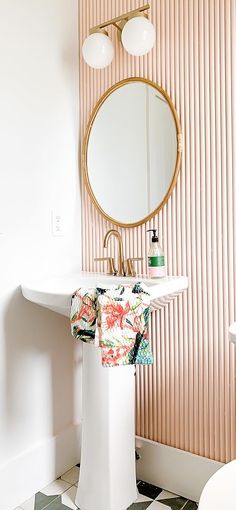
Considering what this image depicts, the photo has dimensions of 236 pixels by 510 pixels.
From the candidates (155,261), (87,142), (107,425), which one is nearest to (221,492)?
(107,425)

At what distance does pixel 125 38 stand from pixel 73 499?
6.19 feet

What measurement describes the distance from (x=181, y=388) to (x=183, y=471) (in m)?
0.33

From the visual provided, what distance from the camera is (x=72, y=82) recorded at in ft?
6.43

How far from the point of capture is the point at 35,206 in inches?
69.7

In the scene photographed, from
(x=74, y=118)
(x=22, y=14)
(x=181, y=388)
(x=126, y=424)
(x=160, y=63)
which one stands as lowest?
(x=126, y=424)

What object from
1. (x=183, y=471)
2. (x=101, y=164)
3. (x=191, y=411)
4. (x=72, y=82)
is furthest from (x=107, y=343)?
(x=72, y=82)

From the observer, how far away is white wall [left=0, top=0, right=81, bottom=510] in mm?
1643

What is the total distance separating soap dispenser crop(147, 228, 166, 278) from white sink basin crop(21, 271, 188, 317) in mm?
28

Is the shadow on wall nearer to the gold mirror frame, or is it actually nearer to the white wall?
the white wall

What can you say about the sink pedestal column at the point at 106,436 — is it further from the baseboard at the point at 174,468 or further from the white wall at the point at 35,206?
the white wall at the point at 35,206

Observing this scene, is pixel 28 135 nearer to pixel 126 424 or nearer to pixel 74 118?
pixel 74 118

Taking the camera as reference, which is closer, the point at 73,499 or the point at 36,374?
the point at 73,499

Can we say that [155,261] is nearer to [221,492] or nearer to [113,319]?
[113,319]

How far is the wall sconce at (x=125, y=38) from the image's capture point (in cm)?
161
